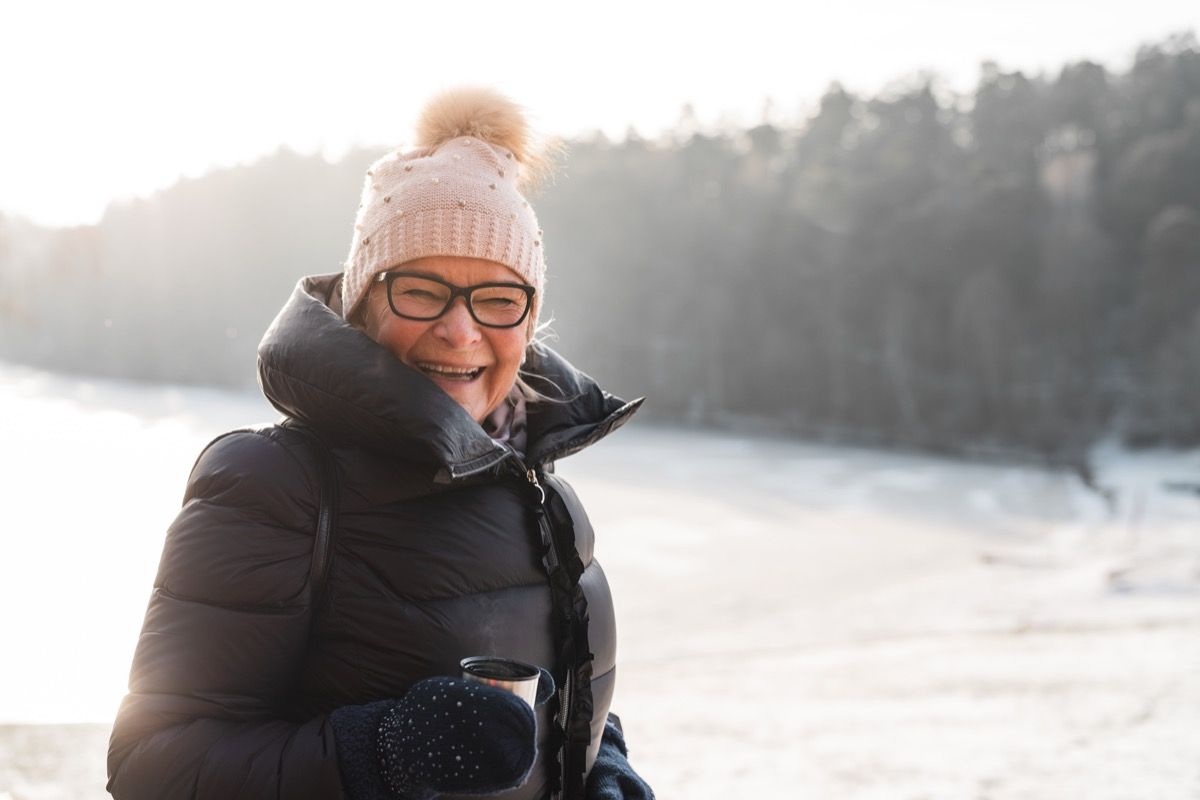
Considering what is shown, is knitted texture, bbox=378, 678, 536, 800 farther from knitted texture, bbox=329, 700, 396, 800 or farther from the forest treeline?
the forest treeline

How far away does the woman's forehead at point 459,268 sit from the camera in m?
1.08

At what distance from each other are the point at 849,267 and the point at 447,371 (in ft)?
109

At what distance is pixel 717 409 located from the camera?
102 ft

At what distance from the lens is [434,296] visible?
3.55 ft

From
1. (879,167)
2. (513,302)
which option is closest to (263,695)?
(513,302)

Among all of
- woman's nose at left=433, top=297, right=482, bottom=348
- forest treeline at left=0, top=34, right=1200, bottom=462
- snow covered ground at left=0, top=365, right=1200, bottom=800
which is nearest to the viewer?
woman's nose at left=433, top=297, right=482, bottom=348

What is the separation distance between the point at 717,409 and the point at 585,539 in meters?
30.2

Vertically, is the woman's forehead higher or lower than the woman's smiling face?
higher

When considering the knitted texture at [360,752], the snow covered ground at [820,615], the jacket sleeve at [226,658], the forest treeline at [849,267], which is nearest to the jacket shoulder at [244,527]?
the jacket sleeve at [226,658]

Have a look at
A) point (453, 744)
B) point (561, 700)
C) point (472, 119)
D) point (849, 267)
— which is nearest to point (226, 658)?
point (453, 744)

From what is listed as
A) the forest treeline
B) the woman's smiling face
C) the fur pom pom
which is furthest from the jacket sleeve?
the forest treeline

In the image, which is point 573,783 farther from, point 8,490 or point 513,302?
point 8,490

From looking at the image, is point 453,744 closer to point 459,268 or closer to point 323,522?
point 323,522

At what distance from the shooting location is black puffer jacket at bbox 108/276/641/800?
2.85 ft
